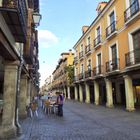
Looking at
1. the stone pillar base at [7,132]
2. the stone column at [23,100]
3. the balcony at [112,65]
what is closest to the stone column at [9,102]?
the stone pillar base at [7,132]

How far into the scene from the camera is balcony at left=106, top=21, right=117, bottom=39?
64.0 ft

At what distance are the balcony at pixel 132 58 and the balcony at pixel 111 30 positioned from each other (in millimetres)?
3181

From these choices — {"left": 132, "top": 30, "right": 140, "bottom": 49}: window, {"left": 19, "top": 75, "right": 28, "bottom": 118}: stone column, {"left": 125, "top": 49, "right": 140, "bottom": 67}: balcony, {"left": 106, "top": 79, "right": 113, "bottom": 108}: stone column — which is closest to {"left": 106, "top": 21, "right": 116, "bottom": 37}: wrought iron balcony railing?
{"left": 132, "top": 30, "right": 140, "bottom": 49}: window

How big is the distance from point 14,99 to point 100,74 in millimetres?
15603

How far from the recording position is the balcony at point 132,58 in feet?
52.0

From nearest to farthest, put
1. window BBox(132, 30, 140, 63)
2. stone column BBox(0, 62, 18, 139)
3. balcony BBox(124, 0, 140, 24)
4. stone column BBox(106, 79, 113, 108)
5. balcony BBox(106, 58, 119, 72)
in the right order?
stone column BBox(0, 62, 18, 139) → window BBox(132, 30, 140, 63) → balcony BBox(124, 0, 140, 24) → balcony BBox(106, 58, 119, 72) → stone column BBox(106, 79, 113, 108)

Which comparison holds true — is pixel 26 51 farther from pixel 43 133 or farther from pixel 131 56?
pixel 131 56

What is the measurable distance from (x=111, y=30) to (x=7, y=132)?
15.6 metres

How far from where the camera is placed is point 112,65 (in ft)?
65.7

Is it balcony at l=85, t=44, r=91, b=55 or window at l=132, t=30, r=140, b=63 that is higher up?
balcony at l=85, t=44, r=91, b=55

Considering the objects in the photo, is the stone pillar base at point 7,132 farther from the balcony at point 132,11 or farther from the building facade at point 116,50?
the balcony at point 132,11

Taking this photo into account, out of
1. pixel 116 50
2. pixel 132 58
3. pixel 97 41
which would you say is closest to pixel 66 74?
pixel 97 41

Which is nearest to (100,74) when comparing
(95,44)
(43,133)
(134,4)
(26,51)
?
(95,44)

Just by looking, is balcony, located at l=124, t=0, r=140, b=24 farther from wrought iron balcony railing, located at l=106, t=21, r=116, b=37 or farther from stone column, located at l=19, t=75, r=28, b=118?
stone column, located at l=19, t=75, r=28, b=118
